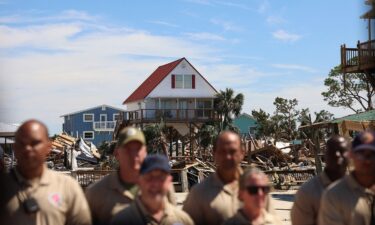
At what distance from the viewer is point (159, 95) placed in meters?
58.9

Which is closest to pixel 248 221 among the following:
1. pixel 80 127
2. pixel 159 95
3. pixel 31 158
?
pixel 31 158

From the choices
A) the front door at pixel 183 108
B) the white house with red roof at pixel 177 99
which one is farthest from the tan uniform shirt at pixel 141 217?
the front door at pixel 183 108

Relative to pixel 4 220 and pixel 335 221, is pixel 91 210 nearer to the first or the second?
pixel 4 220

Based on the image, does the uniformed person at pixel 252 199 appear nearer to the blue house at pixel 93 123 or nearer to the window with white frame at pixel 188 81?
the window with white frame at pixel 188 81

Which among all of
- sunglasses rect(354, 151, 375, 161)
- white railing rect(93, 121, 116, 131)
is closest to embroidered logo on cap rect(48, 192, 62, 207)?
sunglasses rect(354, 151, 375, 161)

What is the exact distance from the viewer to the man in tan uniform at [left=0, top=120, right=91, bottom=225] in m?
4.23

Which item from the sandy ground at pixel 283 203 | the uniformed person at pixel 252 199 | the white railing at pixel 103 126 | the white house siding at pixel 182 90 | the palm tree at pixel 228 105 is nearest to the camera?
the uniformed person at pixel 252 199

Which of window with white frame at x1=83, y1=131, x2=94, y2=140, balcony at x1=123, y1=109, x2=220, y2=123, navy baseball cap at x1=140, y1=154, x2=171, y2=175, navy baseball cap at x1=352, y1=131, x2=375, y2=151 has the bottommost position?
window with white frame at x1=83, y1=131, x2=94, y2=140

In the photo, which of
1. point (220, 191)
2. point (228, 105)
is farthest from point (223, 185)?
point (228, 105)

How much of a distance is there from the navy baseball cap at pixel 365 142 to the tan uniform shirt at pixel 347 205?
249 mm

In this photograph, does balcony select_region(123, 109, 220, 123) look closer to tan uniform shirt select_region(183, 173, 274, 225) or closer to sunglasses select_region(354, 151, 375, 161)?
tan uniform shirt select_region(183, 173, 274, 225)

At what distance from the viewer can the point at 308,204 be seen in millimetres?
5102

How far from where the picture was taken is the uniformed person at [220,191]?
493cm

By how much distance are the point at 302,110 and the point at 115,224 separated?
6518 centimetres
